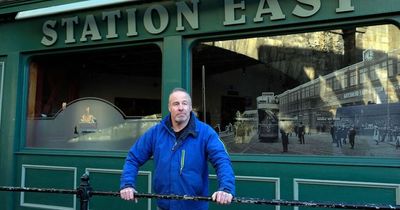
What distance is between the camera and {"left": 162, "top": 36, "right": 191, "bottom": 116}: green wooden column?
5.02 metres

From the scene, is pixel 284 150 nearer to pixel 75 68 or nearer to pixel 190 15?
pixel 190 15

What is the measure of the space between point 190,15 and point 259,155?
1.68 metres

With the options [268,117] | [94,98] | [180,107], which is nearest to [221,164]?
[180,107]

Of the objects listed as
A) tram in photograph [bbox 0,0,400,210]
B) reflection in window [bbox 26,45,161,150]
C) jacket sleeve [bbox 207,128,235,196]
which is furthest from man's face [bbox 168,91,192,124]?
reflection in window [bbox 26,45,161,150]

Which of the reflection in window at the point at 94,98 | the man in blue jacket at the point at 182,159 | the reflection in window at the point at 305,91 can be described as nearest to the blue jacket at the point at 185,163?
the man in blue jacket at the point at 182,159

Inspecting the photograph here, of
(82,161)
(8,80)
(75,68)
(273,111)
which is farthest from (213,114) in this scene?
(8,80)

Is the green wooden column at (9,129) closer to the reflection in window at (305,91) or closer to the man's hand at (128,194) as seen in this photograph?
the reflection in window at (305,91)

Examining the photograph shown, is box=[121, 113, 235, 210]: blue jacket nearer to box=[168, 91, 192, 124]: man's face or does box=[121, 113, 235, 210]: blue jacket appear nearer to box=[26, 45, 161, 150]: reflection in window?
box=[168, 91, 192, 124]: man's face

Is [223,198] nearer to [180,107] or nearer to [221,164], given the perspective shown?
[221,164]

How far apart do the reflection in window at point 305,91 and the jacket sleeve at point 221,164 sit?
1836 mm

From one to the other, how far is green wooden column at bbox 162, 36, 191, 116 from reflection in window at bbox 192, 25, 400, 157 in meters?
0.15

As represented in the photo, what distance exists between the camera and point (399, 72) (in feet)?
14.2

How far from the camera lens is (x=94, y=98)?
19.3ft

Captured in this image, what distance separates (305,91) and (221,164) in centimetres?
212
